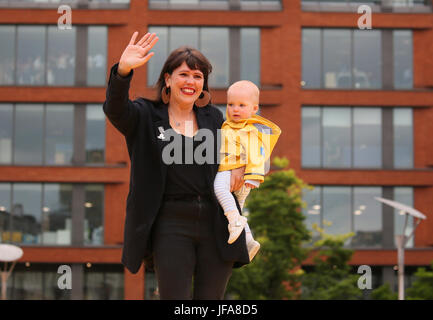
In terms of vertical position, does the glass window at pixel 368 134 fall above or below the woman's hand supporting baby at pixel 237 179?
above

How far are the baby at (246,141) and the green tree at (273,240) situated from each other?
2589 centimetres

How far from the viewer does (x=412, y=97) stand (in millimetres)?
41719

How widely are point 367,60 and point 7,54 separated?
61.9 ft

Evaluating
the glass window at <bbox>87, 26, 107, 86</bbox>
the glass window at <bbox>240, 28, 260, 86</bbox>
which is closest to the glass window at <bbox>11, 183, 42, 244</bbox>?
the glass window at <bbox>87, 26, 107, 86</bbox>

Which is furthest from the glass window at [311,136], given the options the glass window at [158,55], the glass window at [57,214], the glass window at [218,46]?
the glass window at [57,214]

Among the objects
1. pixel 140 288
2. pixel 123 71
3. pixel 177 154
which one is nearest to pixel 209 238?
pixel 177 154

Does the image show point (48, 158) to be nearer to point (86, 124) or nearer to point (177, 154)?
point (86, 124)

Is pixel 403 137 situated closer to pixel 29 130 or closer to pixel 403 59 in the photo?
pixel 403 59

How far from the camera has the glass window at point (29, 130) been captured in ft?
137

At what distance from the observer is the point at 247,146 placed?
4934 millimetres

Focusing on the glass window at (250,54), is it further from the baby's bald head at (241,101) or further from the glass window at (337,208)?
the baby's bald head at (241,101)
